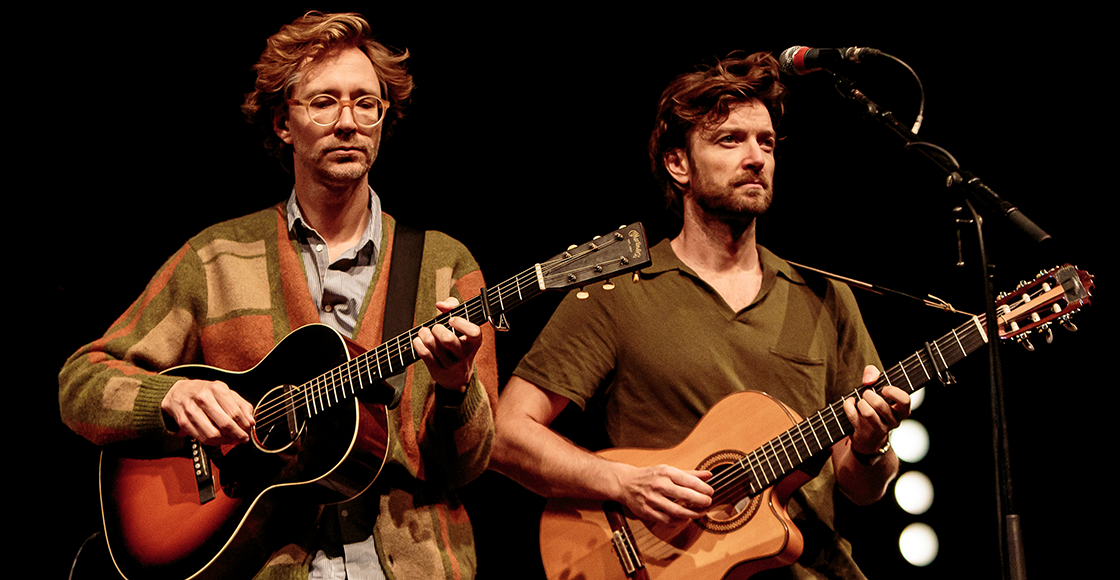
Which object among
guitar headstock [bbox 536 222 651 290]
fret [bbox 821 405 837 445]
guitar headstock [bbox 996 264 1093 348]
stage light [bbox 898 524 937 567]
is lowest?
stage light [bbox 898 524 937 567]

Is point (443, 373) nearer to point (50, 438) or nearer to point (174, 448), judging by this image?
point (174, 448)

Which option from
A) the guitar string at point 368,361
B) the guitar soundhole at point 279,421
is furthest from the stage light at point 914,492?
the guitar soundhole at point 279,421

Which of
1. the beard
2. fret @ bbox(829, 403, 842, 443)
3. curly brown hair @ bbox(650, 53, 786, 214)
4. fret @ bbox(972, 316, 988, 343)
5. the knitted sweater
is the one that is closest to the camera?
the knitted sweater

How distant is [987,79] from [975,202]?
6.68ft

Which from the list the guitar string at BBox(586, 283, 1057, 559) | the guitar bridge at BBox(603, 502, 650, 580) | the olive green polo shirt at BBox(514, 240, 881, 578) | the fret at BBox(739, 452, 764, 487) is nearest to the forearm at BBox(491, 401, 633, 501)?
the guitar bridge at BBox(603, 502, 650, 580)

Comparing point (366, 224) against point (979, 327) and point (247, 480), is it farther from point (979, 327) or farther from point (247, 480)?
point (979, 327)

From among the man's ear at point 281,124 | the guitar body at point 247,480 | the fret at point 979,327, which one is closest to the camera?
the guitar body at point 247,480

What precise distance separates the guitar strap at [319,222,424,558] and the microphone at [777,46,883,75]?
49.6 inches

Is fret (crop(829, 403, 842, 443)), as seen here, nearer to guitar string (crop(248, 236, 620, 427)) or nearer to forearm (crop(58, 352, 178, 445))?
Result: guitar string (crop(248, 236, 620, 427))

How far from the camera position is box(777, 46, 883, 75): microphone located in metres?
2.47

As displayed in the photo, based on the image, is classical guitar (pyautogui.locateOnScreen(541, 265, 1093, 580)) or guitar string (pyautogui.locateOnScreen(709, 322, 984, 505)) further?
guitar string (pyautogui.locateOnScreen(709, 322, 984, 505))

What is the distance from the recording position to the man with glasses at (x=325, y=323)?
7.41ft

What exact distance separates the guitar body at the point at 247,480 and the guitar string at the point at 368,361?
27mm

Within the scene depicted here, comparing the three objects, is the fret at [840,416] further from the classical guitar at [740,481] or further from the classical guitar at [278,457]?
the classical guitar at [278,457]
